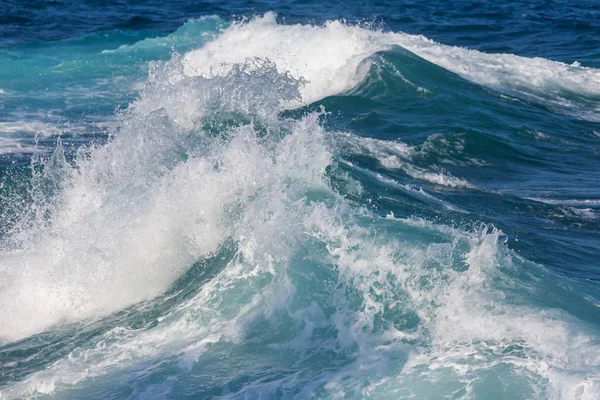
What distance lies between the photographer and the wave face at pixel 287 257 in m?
5.85

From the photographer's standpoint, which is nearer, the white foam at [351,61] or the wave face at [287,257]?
the wave face at [287,257]

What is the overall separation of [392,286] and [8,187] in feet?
17.8

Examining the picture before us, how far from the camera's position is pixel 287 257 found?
282 inches

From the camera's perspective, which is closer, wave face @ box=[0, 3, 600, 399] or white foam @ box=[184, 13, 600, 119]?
wave face @ box=[0, 3, 600, 399]

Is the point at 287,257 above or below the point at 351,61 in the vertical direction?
below

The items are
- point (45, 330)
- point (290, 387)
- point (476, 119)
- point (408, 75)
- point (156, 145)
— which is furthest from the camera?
point (408, 75)

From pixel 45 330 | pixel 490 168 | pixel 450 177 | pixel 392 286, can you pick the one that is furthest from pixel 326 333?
pixel 490 168

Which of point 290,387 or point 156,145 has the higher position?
point 156,145

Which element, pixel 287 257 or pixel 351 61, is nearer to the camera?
pixel 287 257

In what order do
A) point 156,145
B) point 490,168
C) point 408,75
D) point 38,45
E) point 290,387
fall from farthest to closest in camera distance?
1. point 38,45
2. point 408,75
3. point 490,168
4. point 156,145
5. point 290,387

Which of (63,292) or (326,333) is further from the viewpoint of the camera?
(63,292)

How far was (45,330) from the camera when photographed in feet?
23.2

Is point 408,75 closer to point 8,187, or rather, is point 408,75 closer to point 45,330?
point 8,187

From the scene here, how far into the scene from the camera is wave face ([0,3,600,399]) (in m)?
5.85
